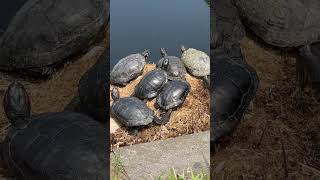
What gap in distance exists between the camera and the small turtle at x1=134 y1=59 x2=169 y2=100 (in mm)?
5203

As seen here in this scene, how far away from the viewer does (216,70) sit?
2.25m

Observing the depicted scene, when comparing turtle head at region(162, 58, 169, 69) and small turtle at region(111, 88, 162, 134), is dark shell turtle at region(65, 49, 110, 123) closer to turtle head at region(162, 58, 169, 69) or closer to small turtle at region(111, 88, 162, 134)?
small turtle at region(111, 88, 162, 134)

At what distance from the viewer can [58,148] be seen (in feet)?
6.82

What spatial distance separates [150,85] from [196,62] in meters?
0.80

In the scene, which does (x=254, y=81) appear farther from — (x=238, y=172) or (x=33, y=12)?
(x=33, y=12)

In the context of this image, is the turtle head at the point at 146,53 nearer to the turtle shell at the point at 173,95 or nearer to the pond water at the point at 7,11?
the turtle shell at the point at 173,95

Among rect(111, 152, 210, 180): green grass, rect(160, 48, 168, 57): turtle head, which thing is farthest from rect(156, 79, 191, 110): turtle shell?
rect(111, 152, 210, 180): green grass

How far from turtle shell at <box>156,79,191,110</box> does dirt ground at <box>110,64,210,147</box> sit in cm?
17

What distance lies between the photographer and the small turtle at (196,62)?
5608mm

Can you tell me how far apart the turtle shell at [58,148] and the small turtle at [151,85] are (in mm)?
3108

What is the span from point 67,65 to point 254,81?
3.16ft

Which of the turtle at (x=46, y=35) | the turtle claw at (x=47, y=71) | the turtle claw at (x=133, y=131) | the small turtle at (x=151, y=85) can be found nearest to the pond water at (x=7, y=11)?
the turtle at (x=46, y=35)

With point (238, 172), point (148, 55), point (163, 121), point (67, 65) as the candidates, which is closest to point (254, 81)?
point (238, 172)

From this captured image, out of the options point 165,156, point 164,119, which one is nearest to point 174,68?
point 164,119
